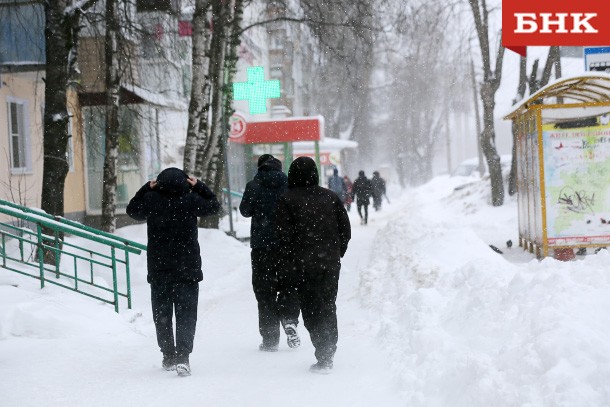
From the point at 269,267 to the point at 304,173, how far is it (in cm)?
125

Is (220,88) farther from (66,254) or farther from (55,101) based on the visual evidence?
(66,254)

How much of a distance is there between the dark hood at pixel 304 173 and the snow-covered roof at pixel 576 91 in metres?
5.86

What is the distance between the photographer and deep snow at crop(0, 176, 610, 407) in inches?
194

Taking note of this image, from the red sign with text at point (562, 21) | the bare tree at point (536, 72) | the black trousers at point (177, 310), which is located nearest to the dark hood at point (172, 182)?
the black trousers at point (177, 310)

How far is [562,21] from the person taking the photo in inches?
389

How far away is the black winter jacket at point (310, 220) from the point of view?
6328 millimetres

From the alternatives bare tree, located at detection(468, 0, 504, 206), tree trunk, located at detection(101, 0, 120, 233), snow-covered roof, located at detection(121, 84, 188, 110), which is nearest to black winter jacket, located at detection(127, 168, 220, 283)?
tree trunk, located at detection(101, 0, 120, 233)

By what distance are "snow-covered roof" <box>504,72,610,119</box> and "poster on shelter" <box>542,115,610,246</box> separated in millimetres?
371

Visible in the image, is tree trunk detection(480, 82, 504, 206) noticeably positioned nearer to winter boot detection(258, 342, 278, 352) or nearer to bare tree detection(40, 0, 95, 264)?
bare tree detection(40, 0, 95, 264)

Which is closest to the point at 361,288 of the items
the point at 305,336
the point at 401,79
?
the point at 305,336

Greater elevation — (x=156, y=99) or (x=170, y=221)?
(x=156, y=99)

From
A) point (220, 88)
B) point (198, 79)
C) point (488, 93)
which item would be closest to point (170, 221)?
point (198, 79)

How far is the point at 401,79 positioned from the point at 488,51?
32021mm

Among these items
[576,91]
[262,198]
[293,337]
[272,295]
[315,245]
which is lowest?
[293,337]
